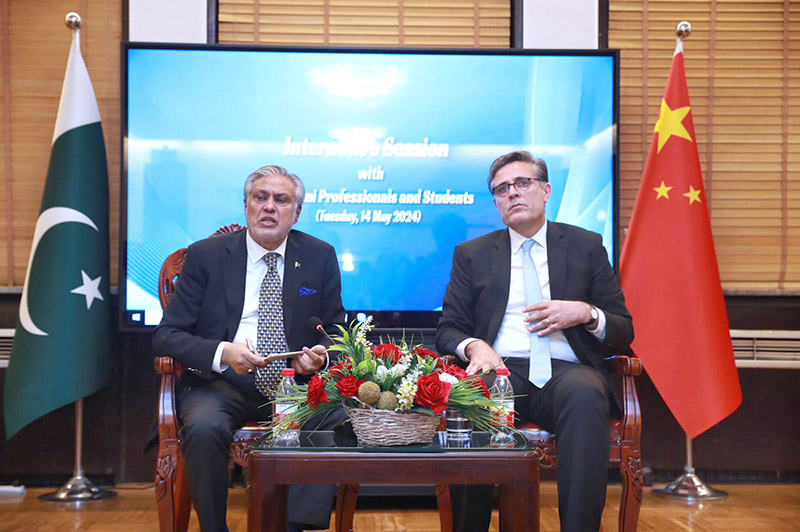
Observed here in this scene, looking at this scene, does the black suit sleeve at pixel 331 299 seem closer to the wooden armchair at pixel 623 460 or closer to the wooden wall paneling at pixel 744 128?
the wooden armchair at pixel 623 460

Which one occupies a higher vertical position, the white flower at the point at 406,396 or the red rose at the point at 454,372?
the red rose at the point at 454,372

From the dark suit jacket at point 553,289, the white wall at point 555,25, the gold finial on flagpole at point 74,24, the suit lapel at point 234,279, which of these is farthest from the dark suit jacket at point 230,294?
the white wall at point 555,25

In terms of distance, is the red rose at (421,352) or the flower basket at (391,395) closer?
the flower basket at (391,395)

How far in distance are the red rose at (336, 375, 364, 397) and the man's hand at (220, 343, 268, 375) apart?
624 mm

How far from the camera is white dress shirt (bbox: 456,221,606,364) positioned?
2.74 meters

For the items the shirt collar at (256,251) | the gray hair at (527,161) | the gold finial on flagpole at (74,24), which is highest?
the gold finial on flagpole at (74,24)

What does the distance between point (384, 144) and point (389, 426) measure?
1.93 m

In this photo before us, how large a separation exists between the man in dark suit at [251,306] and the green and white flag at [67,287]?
0.86 metres

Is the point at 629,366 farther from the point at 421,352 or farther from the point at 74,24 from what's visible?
the point at 74,24

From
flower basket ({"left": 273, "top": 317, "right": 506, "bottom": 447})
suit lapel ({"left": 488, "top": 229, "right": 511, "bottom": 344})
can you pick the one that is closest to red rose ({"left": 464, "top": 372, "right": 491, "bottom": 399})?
flower basket ({"left": 273, "top": 317, "right": 506, "bottom": 447})

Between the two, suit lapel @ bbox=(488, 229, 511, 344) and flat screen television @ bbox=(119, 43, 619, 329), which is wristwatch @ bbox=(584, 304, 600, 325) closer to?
suit lapel @ bbox=(488, 229, 511, 344)

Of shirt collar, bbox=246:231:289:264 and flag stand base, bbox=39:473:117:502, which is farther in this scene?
flag stand base, bbox=39:473:117:502

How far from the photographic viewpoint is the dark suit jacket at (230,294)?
2770 millimetres

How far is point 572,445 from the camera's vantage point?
2.36 metres
